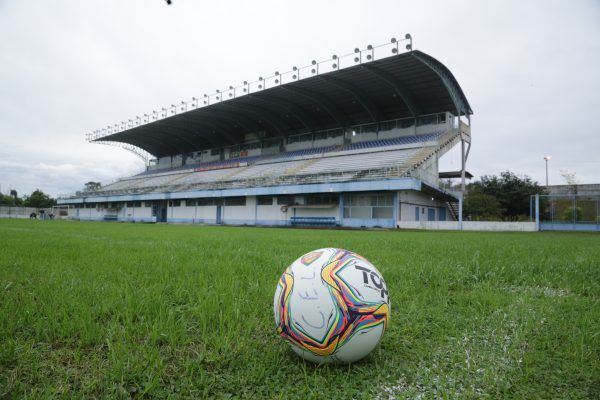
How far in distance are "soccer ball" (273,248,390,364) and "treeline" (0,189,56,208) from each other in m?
111

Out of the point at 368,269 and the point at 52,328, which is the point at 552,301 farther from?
the point at 52,328

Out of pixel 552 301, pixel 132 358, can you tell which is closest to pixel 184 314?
pixel 132 358

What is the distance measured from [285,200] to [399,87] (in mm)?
15960

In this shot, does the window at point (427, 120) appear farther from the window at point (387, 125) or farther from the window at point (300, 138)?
the window at point (300, 138)

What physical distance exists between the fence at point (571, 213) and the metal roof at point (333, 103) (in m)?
14.7

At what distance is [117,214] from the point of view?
2258 inches

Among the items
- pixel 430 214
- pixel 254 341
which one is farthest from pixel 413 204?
pixel 254 341

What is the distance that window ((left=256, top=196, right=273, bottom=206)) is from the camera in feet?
124

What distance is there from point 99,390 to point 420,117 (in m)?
41.5

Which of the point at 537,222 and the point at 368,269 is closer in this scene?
the point at 368,269

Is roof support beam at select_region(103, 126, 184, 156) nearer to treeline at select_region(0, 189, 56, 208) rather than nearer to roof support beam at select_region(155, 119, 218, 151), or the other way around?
roof support beam at select_region(155, 119, 218, 151)

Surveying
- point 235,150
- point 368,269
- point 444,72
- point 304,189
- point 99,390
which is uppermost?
point 444,72

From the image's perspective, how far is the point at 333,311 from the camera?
2.56 m

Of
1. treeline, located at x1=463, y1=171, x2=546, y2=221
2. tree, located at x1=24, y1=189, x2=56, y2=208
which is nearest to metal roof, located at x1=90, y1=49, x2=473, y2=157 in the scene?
treeline, located at x1=463, y1=171, x2=546, y2=221
